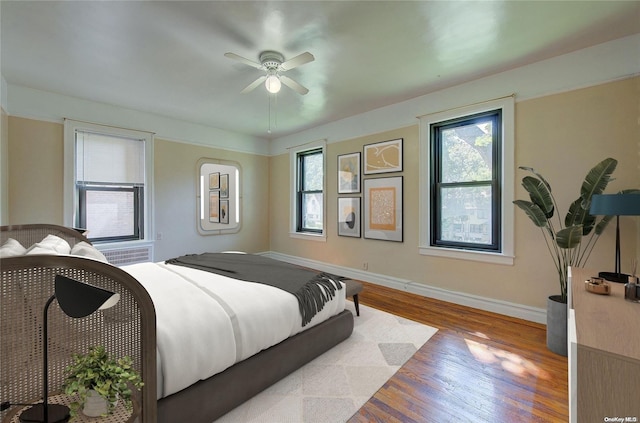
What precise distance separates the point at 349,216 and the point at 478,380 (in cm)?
295

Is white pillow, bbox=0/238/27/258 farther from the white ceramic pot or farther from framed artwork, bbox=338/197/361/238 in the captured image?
framed artwork, bbox=338/197/361/238

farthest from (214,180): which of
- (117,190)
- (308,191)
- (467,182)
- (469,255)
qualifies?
(469,255)

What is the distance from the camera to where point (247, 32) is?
7.54 feet

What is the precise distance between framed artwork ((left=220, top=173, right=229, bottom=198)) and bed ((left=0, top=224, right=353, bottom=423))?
12.6ft

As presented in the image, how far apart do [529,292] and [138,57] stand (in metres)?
4.62

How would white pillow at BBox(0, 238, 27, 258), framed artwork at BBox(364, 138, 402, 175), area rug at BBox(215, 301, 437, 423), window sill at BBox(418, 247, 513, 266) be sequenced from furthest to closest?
framed artwork at BBox(364, 138, 402, 175), window sill at BBox(418, 247, 513, 266), area rug at BBox(215, 301, 437, 423), white pillow at BBox(0, 238, 27, 258)

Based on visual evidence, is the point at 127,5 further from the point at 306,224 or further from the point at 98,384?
the point at 306,224

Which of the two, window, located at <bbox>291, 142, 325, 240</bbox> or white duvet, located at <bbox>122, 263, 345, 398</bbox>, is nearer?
white duvet, located at <bbox>122, 263, 345, 398</bbox>

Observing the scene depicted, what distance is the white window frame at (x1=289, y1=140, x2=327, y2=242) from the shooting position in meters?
5.00

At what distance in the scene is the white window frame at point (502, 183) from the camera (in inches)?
118

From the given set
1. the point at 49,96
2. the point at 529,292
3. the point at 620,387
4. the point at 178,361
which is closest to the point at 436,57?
the point at 529,292

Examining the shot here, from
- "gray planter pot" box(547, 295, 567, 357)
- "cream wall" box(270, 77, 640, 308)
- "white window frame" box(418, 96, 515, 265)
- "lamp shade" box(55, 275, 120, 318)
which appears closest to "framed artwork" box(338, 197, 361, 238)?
"cream wall" box(270, 77, 640, 308)

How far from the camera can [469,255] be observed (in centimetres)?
333

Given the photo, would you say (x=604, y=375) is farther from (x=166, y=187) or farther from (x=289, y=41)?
(x=166, y=187)
